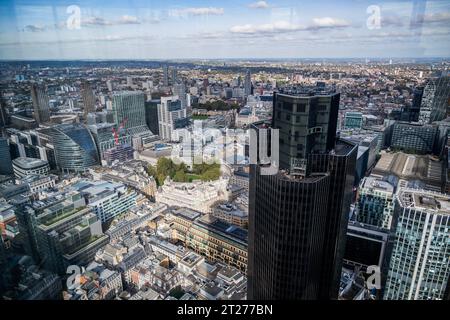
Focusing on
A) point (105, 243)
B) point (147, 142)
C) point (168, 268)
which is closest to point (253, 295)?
point (168, 268)

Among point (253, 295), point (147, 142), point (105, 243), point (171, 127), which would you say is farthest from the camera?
point (171, 127)

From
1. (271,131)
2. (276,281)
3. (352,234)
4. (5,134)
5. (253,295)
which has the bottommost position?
(352,234)

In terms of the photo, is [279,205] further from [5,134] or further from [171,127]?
[171,127]

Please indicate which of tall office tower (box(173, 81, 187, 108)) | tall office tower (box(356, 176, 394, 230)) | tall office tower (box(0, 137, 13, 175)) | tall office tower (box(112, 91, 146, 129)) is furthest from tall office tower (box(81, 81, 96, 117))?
tall office tower (box(356, 176, 394, 230))

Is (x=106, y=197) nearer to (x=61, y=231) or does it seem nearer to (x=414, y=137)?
(x=61, y=231)

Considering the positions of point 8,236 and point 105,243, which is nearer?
point 8,236

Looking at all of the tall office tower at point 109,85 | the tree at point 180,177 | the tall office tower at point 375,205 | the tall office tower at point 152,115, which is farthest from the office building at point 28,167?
the tall office tower at point 375,205

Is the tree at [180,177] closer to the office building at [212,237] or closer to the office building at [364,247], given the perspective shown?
the office building at [212,237]
